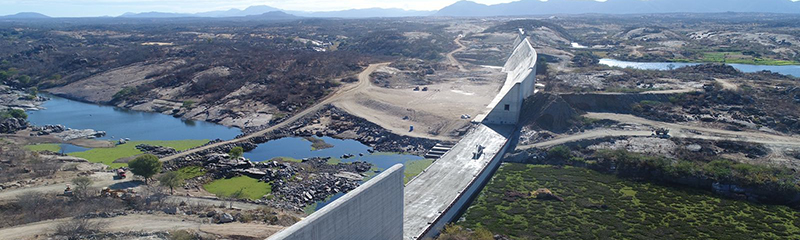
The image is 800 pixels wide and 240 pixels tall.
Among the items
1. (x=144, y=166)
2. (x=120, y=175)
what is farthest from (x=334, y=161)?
(x=120, y=175)

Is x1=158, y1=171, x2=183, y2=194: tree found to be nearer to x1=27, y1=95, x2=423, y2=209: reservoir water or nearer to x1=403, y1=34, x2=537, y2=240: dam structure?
x1=27, y1=95, x2=423, y2=209: reservoir water

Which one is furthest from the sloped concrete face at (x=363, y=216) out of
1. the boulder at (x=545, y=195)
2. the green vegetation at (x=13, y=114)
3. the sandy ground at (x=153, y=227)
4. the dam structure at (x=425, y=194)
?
the green vegetation at (x=13, y=114)

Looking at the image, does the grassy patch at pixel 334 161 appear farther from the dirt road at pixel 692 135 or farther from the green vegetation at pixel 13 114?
the green vegetation at pixel 13 114

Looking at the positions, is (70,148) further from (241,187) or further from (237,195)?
(237,195)

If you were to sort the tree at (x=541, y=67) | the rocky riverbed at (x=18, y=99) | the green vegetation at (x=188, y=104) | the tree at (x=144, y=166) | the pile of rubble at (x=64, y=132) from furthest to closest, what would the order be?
1. the tree at (x=541, y=67)
2. the rocky riverbed at (x=18, y=99)
3. the green vegetation at (x=188, y=104)
4. the pile of rubble at (x=64, y=132)
5. the tree at (x=144, y=166)

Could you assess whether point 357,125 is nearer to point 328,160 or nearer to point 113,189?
point 328,160

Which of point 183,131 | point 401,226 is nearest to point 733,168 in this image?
point 401,226
